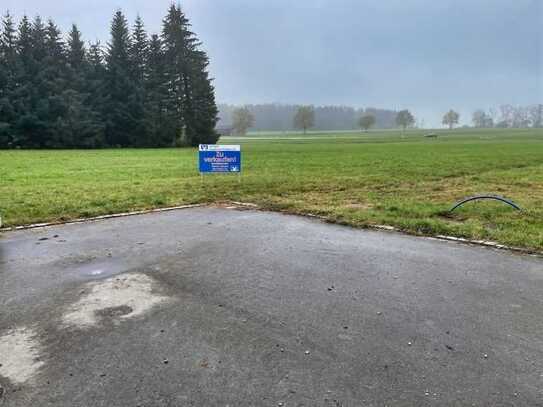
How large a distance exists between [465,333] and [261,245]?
113 inches

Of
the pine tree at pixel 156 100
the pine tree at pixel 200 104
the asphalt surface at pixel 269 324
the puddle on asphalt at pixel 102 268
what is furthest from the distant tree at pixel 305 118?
the puddle on asphalt at pixel 102 268

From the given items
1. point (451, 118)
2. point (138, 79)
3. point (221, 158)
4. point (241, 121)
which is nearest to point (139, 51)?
point (138, 79)

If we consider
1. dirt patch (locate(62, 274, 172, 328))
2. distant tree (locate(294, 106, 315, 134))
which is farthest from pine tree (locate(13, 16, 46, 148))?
distant tree (locate(294, 106, 315, 134))

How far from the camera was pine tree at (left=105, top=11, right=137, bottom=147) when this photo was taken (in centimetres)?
4512

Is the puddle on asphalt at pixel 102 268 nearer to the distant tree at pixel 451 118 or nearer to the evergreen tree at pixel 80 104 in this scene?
the evergreen tree at pixel 80 104

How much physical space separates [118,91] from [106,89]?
4.58 feet

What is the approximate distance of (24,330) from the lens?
3086 millimetres

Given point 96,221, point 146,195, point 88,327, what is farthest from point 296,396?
point 146,195

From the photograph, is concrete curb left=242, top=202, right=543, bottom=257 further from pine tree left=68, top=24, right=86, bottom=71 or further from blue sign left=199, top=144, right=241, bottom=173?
pine tree left=68, top=24, right=86, bottom=71

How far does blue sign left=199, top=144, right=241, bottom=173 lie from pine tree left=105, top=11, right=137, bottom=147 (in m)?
36.4

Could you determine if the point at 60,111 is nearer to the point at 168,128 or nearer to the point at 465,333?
the point at 168,128

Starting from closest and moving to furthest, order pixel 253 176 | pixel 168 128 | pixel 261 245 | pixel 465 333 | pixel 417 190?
pixel 465 333 < pixel 261 245 < pixel 417 190 < pixel 253 176 < pixel 168 128

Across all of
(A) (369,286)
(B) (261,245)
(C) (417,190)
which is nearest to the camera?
(A) (369,286)

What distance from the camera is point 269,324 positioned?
3.18 m
